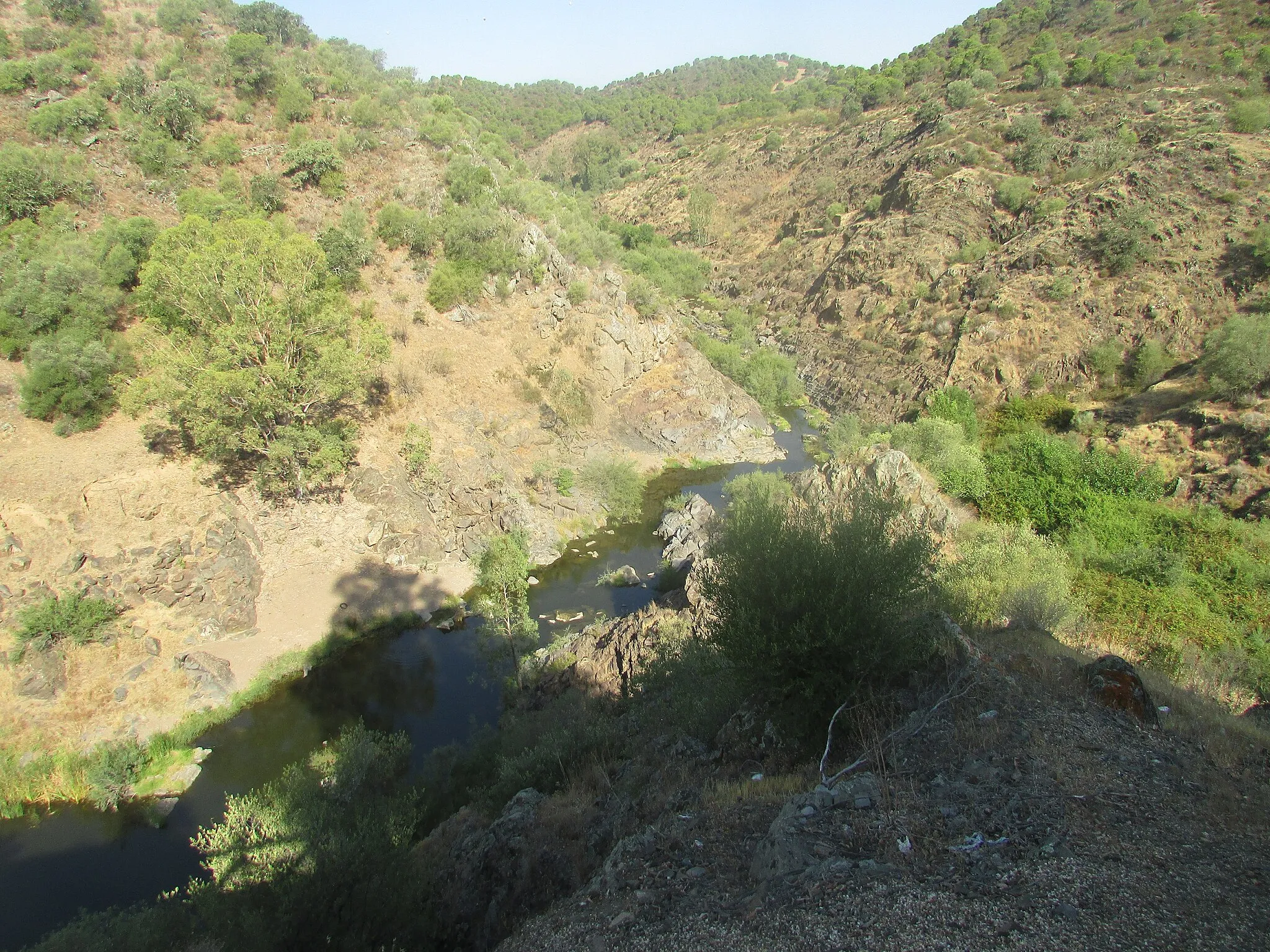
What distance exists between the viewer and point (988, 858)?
22.4ft

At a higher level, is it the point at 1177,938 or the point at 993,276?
the point at 993,276

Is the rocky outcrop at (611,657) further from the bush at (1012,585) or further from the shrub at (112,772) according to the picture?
the shrub at (112,772)

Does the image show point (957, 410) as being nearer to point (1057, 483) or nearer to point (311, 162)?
point (1057, 483)

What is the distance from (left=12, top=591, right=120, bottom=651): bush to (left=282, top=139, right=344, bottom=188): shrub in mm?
29720

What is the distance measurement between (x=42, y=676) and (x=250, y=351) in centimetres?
1252

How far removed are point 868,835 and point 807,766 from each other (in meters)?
2.48

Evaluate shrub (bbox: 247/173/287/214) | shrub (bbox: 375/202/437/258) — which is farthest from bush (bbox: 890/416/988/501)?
shrub (bbox: 247/173/287/214)

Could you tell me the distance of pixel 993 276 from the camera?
4628cm

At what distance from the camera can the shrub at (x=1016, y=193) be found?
5103 cm

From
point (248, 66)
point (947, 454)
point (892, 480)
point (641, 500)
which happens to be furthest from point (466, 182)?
point (947, 454)

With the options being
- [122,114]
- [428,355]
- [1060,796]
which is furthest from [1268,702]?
[122,114]

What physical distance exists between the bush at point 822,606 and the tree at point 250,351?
21525 millimetres

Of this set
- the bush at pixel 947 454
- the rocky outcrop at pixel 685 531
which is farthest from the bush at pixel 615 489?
the bush at pixel 947 454

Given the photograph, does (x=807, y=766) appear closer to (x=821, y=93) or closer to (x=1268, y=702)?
(x=1268, y=702)
